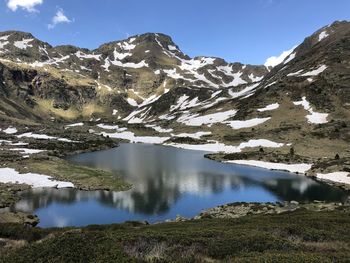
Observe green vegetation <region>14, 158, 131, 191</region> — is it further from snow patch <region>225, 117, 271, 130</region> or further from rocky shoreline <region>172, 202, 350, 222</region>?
→ snow patch <region>225, 117, 271, 130</region>

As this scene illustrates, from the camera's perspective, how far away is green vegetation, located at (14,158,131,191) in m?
77.4

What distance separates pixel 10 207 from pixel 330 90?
158m

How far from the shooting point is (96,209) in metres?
62.1

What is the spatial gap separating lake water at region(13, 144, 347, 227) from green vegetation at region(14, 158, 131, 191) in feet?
10.2

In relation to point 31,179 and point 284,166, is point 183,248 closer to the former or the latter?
point 31,179

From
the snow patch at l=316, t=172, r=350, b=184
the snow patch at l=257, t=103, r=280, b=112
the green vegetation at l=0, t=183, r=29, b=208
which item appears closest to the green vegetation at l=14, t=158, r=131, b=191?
the green vegetation at l=0, t=183, r=29, b=208

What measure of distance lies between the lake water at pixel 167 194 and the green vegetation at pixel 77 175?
122 inches

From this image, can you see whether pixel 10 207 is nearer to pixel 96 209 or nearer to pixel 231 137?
pixel 96 209

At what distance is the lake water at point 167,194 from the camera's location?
5984 cm

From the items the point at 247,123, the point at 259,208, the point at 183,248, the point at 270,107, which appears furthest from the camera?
→ the point at 270,107

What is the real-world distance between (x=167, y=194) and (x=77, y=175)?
2380cm

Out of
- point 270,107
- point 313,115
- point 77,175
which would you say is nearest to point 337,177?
point 77,175

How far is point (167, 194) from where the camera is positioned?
73.8 metres

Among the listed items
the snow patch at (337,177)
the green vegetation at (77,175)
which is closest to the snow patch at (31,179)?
the green vegetation at (77,175)
